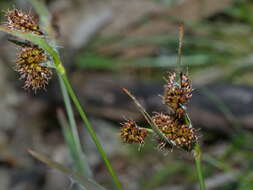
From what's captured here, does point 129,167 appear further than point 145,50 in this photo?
No

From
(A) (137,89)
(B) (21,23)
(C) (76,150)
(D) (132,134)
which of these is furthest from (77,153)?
(A) (137,89)

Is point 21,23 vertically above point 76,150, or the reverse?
point 21,23

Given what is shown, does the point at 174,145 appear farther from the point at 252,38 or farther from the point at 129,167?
the point at 252,38

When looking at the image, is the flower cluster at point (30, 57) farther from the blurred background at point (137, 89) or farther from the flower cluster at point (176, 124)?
the blurred background at point (137, 89)

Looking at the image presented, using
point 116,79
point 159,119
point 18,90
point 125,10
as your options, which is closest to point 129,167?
point 116,79

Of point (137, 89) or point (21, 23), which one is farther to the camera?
point (137, 89)

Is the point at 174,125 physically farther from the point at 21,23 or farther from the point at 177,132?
the point at 21,23

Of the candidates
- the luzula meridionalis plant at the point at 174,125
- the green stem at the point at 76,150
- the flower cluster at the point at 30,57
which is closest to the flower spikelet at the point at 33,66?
the flower cluster at the point at 30,57

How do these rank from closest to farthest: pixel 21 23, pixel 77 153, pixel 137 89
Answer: pixel 21 23
pixel 77 153
pixel 137 89
